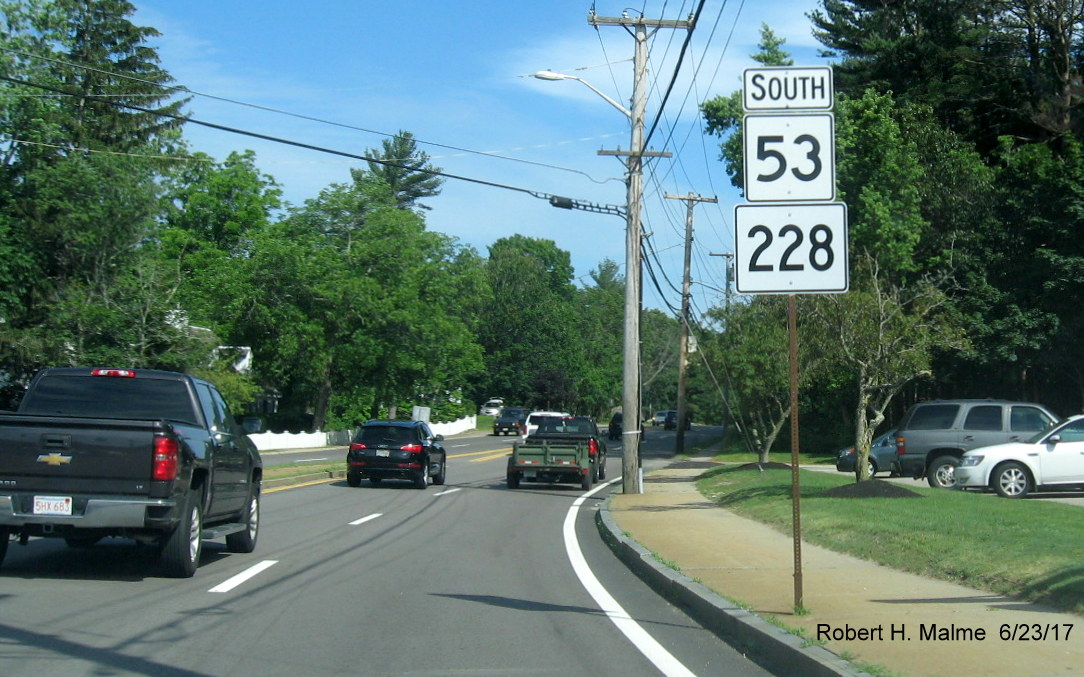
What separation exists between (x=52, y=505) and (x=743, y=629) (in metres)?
6.33

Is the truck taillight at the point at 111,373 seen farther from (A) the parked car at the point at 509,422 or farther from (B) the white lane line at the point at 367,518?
(A) the parked car at the point at 509,422

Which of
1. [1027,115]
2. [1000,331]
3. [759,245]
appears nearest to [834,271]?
[759,245]

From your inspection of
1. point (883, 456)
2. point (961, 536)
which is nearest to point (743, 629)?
point (961, 536)

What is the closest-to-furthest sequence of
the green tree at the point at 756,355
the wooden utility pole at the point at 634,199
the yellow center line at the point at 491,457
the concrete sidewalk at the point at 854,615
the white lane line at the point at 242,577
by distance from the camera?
the concrete sidewalk at the point at 854,615 < the white lane line at the point at 242,577 < the wooden utility pole at the point at 634,199 < the green tree at the point at 756,355 < the yellow center line at the point at 491,457

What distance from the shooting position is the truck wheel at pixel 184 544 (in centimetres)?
1048

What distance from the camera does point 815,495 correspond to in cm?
1888

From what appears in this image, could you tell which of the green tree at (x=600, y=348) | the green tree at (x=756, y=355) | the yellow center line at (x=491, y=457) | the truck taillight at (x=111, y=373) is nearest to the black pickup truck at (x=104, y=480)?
the truck taillight at (x=111, y=373)

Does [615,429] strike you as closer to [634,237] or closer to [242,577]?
[634,237]

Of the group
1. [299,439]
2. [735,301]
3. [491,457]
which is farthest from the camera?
[299,439]

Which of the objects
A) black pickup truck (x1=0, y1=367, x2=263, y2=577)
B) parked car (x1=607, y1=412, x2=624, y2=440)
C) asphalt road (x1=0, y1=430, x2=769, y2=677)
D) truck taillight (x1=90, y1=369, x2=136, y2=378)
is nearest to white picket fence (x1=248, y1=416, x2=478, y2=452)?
parked car (x1=607, y1=412, x2=624, y2=440)

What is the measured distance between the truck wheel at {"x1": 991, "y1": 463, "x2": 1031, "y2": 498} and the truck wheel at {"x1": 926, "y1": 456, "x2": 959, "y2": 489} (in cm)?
318

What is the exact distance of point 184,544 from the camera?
1052cm

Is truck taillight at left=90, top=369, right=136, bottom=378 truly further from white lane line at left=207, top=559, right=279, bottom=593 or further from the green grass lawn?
the green grass lawn

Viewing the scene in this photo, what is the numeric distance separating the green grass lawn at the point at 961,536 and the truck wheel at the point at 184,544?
281 inches
